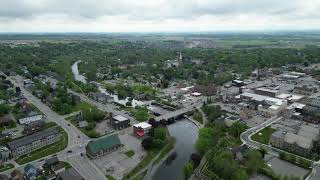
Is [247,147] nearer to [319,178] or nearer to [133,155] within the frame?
[319,178]

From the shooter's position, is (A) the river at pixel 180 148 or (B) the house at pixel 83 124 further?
(B) the house at pixel 83 124

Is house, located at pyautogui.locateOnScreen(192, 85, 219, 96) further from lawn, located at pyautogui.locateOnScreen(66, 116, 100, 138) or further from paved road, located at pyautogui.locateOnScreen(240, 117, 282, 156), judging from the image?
lawn, located at pyautogui.locateOnScreen(66, 116, 100, 138)

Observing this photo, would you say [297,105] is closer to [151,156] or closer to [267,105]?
[267,105]

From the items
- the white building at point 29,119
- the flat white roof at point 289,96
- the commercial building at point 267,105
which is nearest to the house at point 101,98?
→ the white building at point 29,119

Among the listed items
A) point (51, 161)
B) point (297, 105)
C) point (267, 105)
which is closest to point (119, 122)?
point (51, 161)

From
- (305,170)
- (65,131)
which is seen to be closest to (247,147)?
(305,170)

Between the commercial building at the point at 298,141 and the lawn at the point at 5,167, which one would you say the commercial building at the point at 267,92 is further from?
the lawn at the point at 5,167
